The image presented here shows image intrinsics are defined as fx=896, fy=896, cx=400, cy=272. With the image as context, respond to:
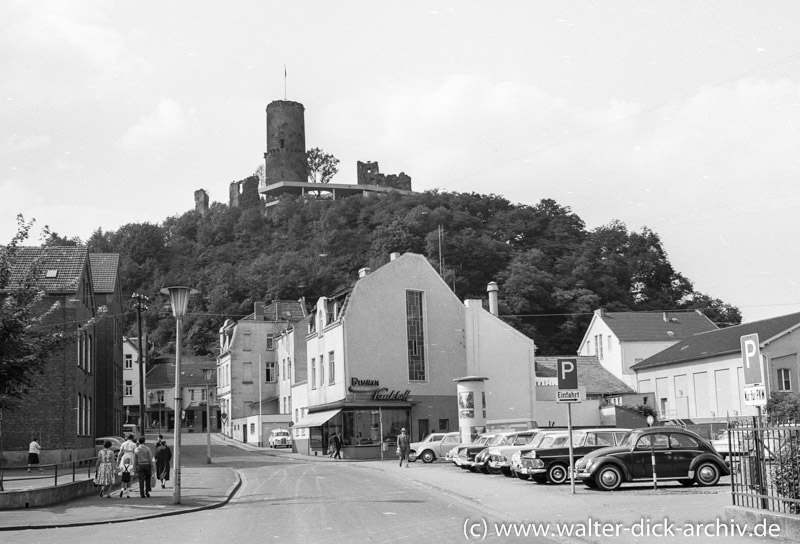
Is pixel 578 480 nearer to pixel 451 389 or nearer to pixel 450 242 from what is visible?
pixel 451 389

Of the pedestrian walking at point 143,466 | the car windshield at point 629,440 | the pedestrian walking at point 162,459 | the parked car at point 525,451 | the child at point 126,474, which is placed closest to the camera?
the car windshield at point 629,440

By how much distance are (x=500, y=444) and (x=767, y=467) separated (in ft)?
58.2

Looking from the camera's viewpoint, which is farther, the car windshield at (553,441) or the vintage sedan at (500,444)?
the vintage sedan at (500,444)

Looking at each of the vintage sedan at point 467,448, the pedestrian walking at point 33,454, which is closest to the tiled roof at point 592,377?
the vintage sedan at point 467,448

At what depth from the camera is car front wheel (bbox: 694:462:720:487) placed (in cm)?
2216

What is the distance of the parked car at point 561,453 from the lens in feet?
80.0

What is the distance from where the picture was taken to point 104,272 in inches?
2237

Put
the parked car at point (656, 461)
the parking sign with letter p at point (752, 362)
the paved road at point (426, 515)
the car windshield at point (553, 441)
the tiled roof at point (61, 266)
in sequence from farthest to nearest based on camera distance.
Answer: the tiled roof at point (61, 266)
the car windshield at point (553, 441)
the parked car at point (656, 461)
the paved road at point (426, 515)
the parking sign with letter p at point (752, 362)

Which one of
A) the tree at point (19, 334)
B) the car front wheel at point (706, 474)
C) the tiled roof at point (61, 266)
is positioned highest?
the tiled roof at point (61, 266)

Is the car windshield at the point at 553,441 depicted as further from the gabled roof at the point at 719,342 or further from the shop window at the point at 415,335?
the shop window at the point at 415,335

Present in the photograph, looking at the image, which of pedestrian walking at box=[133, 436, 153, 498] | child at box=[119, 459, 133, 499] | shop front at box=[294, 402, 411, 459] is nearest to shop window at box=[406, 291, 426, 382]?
shop front at box=[294, 402, 411, 459]

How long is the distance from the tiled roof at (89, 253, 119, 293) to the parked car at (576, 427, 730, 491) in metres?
39.9

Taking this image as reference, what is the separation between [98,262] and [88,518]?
136ft

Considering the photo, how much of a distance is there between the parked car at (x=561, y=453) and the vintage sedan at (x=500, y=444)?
4797mm
